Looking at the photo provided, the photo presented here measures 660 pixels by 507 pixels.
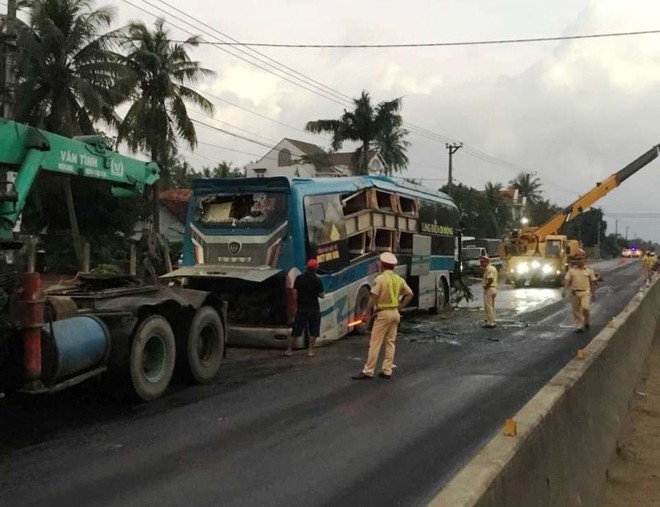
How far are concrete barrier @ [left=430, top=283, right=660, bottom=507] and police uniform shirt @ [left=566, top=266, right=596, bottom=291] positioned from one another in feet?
23.0

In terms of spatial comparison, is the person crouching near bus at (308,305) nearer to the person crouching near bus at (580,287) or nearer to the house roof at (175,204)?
the person crouching near bus at (580,287)

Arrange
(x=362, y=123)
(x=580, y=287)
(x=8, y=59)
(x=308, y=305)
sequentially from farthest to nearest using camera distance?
(x=362, y=123), (x=8, y=59), (x=580, y=287), (x=308, y=305)

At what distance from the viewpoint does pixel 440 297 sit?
20.3 meters

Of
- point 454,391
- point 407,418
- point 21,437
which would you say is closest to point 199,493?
point 21,437

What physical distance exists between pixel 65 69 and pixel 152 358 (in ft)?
86.4

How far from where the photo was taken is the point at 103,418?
7.93 m

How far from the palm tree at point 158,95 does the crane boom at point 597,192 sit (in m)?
17.4

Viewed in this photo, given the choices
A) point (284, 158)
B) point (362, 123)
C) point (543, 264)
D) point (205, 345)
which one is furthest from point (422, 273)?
point (284, 158)

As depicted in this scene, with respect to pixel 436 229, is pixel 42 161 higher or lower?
higher

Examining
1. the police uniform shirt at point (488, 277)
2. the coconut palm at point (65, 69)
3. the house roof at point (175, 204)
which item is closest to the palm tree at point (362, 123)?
the house roof at point (175, 204)

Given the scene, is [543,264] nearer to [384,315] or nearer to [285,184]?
[285,184]

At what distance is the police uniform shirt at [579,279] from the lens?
52.7 ft

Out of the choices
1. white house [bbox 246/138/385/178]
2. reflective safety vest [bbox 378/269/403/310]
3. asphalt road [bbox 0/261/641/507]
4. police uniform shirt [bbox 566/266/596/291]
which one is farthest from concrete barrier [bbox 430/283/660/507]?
white house [bbox 246/138/385/178]

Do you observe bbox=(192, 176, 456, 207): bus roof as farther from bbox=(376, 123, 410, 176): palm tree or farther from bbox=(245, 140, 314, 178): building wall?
bbox=(245, 140, 314, 178): building wall
